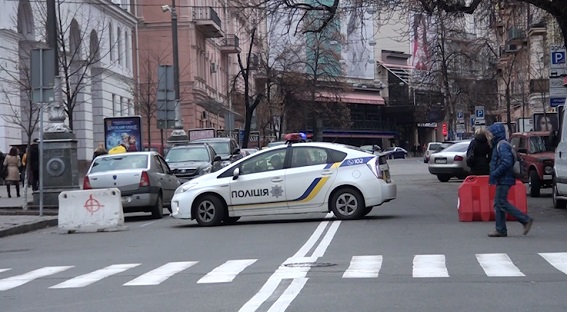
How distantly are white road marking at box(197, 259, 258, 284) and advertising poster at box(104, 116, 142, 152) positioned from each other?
23.2 metres

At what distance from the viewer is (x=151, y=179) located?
22.9m

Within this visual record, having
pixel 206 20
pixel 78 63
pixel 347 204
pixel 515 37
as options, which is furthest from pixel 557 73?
pixel 206 20

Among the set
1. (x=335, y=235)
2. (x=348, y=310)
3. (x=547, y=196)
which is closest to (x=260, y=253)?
(x=335, y=235)

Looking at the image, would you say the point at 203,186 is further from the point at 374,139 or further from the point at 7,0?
the point at 374,139

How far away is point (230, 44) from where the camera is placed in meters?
81.2

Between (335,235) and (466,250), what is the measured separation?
10.4ft

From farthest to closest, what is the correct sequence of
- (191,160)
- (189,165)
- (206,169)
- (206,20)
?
(206,20)
(191,160)
(189,165)
(206,169)

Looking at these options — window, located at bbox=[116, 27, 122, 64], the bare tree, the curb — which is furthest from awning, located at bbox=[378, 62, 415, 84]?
the curb

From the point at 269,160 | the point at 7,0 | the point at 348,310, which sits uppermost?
the point at 7,0

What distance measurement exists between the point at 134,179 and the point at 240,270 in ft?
36.1

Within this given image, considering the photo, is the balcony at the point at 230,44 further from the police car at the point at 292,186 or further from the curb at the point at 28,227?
the police car at the point at 292,186

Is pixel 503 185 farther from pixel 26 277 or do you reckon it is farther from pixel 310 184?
pixel 26 277

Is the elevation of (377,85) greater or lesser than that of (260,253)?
greater

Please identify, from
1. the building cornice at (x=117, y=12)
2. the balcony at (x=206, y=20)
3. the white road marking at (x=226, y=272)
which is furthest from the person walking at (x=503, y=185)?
the balcony at (x=206, y=20)
